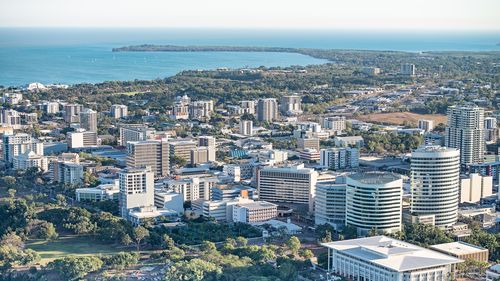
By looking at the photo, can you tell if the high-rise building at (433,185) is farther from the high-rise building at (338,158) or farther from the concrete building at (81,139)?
the concrete building at (81,139)

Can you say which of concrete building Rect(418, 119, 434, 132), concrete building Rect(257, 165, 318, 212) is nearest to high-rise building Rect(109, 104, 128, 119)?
concrete building Rect(418, 119, 434, 132)

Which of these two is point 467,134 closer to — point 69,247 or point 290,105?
point 69,247

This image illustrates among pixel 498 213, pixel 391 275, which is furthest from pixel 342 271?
pixel 498 213

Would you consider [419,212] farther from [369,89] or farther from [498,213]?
[369,89]

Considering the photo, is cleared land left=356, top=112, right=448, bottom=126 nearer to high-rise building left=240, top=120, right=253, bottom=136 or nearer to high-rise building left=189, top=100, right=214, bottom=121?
high-rise building left=240, top=120, right=253, bottom=136

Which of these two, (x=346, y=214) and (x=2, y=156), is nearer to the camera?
(x=346, y=214)
